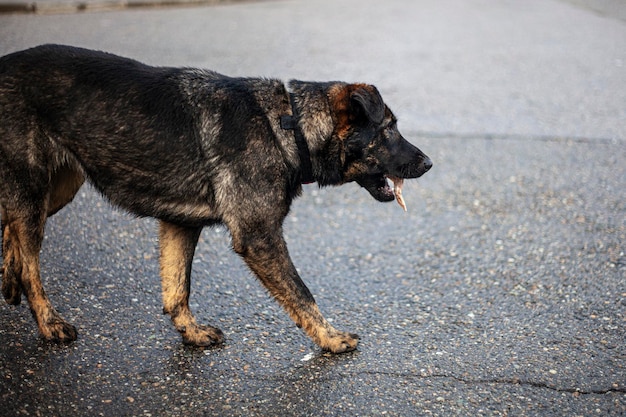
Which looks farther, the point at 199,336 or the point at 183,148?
the point at 199,336

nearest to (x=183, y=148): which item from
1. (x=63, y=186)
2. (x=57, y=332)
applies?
(x=63, y=186)

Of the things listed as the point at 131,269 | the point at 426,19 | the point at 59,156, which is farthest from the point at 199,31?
the point at 59,156

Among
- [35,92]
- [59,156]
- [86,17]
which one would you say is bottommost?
[86,17]

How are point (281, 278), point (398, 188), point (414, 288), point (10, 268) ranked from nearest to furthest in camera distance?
point (281, 278) < point (10, 268) < point (398, 188) < point (414, 288)

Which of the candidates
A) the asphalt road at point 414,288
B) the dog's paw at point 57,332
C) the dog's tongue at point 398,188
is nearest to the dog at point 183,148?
the dog's paw at point 57,332

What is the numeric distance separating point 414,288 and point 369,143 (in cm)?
120

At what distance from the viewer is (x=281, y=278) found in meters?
3.78

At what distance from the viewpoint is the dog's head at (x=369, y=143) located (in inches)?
150

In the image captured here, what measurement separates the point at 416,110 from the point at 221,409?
16.8ft

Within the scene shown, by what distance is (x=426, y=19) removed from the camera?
12922mm

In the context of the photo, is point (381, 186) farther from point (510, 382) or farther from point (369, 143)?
point (510, 382)

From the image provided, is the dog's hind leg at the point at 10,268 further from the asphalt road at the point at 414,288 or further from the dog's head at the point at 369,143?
the dog's head at the point at 369,143

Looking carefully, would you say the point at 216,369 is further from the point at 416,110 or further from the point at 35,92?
the point at 416,110

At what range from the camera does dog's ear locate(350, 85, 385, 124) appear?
12.2ft
